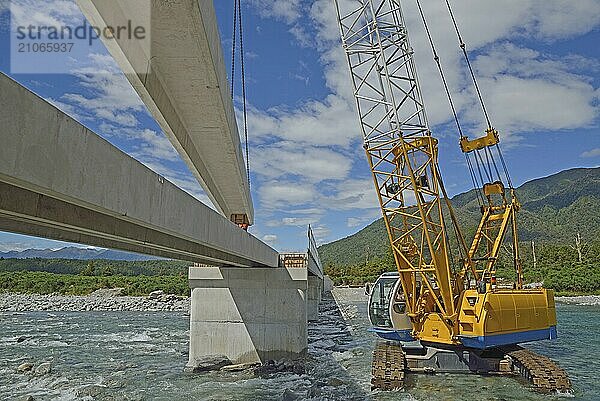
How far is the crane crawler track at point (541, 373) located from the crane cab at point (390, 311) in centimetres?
344

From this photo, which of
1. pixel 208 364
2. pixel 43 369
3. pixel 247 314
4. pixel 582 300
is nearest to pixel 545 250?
pixel 582 300

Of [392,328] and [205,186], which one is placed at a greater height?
[205,186]

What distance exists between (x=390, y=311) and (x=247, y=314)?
5.41 m

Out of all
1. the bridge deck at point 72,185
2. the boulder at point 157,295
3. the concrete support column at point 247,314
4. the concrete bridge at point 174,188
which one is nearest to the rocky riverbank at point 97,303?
the boulder at point 157,295

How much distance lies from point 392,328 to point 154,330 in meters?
18.8

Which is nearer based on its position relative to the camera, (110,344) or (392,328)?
(392,328)

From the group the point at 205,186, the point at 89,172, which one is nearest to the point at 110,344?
the point at 205,186

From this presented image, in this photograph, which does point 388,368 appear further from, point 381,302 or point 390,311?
point 381,302

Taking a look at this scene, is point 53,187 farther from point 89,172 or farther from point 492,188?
point 492,188

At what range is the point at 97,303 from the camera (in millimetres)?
54594

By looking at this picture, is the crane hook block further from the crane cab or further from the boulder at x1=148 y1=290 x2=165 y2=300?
the boulder at x1=148 y1=290 x2=165 y2=300

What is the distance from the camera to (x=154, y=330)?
32.1m

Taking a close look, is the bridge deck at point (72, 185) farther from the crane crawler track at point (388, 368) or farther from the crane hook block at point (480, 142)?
the crane hook block at point (480, 142)

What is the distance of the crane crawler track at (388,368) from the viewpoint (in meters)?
15.8
